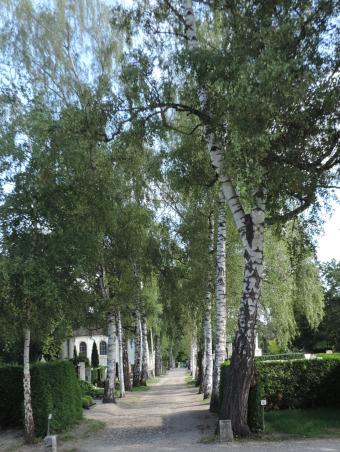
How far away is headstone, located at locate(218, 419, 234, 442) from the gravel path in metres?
0.29

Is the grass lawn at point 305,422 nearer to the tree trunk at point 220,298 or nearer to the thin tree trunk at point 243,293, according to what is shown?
the thin tree trunk at point 243,293

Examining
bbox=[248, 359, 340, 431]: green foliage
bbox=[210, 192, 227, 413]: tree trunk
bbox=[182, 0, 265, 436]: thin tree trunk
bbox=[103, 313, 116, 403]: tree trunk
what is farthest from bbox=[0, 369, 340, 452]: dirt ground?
bbox=[103, 313, 116, 403]: tree trunk

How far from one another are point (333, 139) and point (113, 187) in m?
5.78

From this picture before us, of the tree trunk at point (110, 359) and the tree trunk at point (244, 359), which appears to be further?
the tree trunk at point (110, 359)

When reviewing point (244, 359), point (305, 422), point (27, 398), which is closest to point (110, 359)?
point (27, 398)

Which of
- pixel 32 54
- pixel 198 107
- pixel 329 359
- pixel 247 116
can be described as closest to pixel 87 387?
pixel 329 359

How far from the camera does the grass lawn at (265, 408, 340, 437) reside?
11.9m

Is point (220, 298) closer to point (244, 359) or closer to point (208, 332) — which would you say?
point (244, 359)

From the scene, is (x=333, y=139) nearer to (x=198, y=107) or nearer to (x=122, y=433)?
(x=198, y=107)

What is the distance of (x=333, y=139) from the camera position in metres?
11.6

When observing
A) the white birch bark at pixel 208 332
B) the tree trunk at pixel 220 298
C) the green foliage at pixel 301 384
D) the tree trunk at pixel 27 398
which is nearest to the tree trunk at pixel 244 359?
the green foliage at pixel 301 384

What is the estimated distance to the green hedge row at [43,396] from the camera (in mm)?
13250

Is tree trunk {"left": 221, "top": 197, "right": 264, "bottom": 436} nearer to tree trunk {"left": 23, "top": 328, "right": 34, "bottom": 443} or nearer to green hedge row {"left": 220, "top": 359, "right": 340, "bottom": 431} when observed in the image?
green hedge row {"left": 220, "top": 359, "right": 340, "bottom": 431}

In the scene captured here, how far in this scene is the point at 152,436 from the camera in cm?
1300
